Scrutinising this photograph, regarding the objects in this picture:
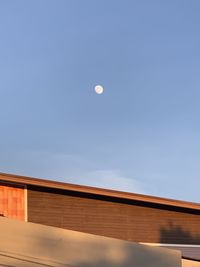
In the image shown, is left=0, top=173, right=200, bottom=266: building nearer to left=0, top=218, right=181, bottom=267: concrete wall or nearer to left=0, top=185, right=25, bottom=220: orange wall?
left=0, top=185, right=25, bottom=220: orange wall

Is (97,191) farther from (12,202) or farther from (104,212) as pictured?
(12,202)

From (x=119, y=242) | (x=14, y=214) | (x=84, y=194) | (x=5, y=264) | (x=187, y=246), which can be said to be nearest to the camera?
(x=5, y=264)

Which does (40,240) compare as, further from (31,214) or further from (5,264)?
(31,214)

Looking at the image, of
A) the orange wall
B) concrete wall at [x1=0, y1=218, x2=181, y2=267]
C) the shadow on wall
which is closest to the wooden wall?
the shadow on wall

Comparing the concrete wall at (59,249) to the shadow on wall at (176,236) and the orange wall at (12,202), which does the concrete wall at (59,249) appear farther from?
the shadow on wall at (176,236)

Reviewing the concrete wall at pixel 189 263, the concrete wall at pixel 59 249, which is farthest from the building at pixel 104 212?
the concrete wall at pixel 59 249

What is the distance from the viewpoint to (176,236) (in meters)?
18.0

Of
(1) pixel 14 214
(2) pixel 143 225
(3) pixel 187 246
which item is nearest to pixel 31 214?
(1) pixel 14 214

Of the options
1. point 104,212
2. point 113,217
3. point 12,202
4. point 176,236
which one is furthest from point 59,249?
point 176,236

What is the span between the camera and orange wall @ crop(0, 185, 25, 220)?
15344 millimetres

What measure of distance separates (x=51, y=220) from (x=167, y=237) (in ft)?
12.8

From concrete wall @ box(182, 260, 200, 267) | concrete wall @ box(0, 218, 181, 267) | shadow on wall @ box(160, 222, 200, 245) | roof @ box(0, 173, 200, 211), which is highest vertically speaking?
roof @ box(0, 173, 200, 211)

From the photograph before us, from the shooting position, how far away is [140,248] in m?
7.04

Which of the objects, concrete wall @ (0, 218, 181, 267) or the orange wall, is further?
the orange wall
